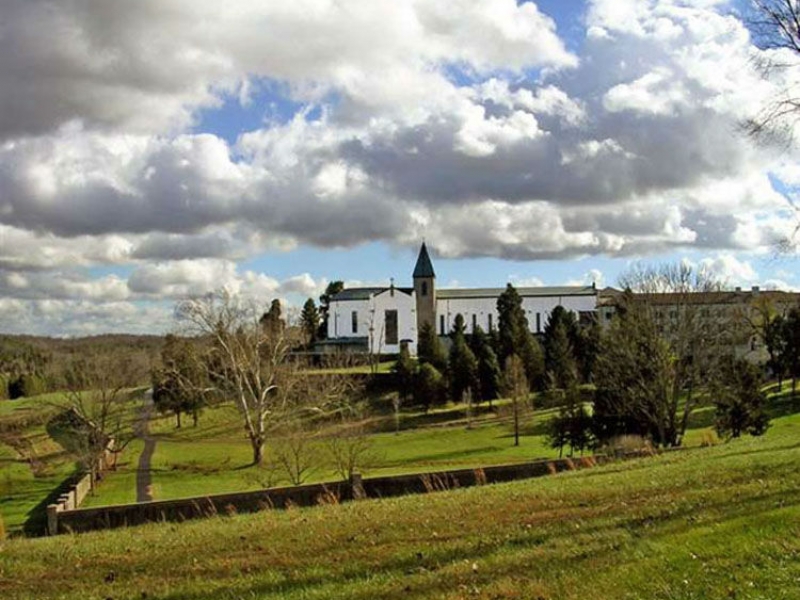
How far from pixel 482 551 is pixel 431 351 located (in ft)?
207

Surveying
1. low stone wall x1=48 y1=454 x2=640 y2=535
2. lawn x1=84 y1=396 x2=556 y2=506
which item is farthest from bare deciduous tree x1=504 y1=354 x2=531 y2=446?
low stone wall x1=48 y1=454 x2=640 y2=535

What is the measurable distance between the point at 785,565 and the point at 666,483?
18.4ft

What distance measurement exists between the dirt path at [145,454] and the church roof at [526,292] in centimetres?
4231

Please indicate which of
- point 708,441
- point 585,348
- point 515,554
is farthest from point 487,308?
point 515,554

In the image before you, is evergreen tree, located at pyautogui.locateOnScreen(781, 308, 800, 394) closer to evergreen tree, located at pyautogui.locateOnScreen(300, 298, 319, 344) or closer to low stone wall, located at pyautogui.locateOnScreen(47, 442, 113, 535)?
low stone wall, located at pyautogui.locateOnScreen(47, 442, 113, 535)

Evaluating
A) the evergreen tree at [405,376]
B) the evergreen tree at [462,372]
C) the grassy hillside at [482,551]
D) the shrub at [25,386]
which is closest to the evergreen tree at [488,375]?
the evergreen tree at [462,372]

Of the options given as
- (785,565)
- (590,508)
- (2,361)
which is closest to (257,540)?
(590,508)

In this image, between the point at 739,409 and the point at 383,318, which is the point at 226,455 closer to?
the point at 739,409

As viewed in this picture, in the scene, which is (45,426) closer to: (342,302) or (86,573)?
(342,302)

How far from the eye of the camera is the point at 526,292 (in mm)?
104688

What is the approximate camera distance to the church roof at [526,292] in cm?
10238

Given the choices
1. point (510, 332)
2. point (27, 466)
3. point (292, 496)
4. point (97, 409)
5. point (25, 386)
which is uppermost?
point (510, 332)

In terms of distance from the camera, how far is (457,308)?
4070 inches

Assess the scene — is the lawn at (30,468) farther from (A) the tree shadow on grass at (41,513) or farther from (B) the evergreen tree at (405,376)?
(B) the evergreen tree at (405,376)
